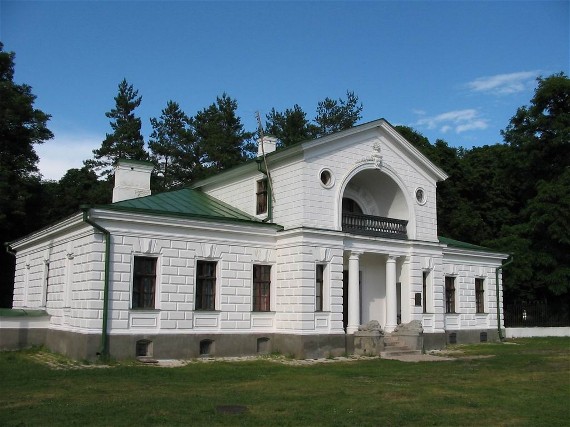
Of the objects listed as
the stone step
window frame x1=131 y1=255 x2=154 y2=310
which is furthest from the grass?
the stone step

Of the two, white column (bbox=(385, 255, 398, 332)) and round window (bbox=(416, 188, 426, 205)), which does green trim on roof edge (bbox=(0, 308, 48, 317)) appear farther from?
round window (bbox=(416, 188, 426, 205))

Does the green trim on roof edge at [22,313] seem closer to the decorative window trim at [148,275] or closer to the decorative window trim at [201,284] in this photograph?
the decorative window trim at [148,275]

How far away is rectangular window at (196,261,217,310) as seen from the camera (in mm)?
20281

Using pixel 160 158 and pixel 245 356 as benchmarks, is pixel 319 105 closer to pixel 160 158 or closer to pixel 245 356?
pixel 160 158

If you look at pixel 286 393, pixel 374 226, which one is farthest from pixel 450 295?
pixel 286 393

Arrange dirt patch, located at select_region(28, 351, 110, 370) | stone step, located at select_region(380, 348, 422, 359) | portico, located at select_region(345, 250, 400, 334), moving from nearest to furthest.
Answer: dirt patch, located at select_region(28, 351, 110, 370) < stone step, located at select_region(380, 348, 422, 359) < portico, located at select_region(345, 250, 400, 334)

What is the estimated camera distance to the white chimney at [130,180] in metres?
25.3

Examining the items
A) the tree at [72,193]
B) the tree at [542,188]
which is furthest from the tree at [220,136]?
the tree at [542,188]

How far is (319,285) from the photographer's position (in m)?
21.5

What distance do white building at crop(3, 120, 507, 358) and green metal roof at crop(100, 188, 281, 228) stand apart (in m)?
0.09

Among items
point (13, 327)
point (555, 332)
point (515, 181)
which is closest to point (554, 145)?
point (515, 181)

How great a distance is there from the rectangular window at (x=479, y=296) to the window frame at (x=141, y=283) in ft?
55.8

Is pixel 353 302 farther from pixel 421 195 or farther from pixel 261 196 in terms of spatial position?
pixel 421 195

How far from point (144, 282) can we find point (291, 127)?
37.8 meters
